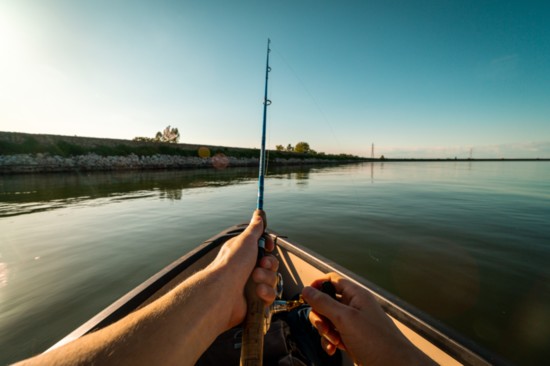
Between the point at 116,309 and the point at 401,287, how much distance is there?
4981 millimetres

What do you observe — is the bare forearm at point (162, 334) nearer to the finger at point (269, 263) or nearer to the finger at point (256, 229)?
the finger at point (269, 263)

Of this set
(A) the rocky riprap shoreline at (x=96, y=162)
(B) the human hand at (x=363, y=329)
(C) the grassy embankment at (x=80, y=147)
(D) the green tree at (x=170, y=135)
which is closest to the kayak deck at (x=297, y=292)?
(B) the human hand at (x=363, y=329)

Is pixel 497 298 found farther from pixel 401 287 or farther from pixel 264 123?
pixel 264 123

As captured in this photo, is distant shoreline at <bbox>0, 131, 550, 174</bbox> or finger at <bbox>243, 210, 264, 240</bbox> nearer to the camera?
finger at <bbox>243, 210, 264, 240</bbox>

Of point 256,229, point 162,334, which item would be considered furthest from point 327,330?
point 162,334

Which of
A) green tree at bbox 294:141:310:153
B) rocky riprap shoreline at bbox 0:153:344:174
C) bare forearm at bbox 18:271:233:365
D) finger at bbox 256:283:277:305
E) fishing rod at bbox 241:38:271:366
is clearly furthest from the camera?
green tree at bbox 294:141:310:153

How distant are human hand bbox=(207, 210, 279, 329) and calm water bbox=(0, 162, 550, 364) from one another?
154 inches

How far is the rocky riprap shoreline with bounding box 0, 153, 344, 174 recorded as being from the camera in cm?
2439

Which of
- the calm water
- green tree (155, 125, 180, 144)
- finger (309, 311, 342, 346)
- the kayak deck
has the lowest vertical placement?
the calm water

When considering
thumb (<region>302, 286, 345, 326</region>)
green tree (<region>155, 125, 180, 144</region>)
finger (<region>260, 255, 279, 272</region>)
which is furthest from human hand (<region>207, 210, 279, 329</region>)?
green tree (<region>155, 125, 180, 144</region>)

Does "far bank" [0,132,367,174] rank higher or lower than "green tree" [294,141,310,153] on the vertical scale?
lower

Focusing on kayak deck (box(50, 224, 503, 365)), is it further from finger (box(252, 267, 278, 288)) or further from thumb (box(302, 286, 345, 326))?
finger (box(252, 267, 278, 288))

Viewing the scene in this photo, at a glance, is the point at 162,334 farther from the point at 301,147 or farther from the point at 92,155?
the point at 301,147

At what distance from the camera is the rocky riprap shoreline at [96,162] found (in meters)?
24.4
